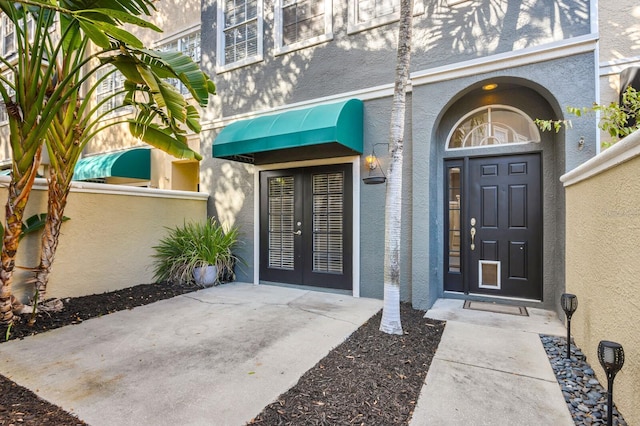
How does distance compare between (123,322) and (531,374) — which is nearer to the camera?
(531,374)

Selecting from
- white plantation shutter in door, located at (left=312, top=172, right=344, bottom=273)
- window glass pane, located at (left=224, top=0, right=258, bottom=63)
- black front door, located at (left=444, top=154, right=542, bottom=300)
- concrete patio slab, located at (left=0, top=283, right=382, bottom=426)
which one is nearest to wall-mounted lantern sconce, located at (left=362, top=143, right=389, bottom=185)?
white plantation shutter in door, located at (left=312, top=172, right=344, bottom=273)

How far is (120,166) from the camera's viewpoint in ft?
30.8

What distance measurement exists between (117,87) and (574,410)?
45.5 feet

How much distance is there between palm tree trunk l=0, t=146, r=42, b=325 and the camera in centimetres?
425

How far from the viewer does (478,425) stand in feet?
8.33

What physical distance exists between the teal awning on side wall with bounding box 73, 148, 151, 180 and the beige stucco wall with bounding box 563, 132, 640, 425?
10.7 metres

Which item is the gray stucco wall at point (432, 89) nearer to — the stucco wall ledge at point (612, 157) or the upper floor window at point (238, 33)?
the upper floor window at point (238, 33)

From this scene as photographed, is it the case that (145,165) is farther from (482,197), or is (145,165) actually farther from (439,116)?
(482,197)

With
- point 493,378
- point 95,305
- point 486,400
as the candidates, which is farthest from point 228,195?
point 486,400

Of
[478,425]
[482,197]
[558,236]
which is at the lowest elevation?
[478,425]

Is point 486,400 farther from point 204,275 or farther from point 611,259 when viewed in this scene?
point 204,275

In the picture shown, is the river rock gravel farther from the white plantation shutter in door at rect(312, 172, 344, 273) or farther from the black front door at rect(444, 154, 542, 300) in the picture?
the white plantation shutter in door at rect(312, 172, 344, 273)

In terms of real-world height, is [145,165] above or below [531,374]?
above

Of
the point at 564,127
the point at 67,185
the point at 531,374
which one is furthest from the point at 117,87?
the point at 531,374
